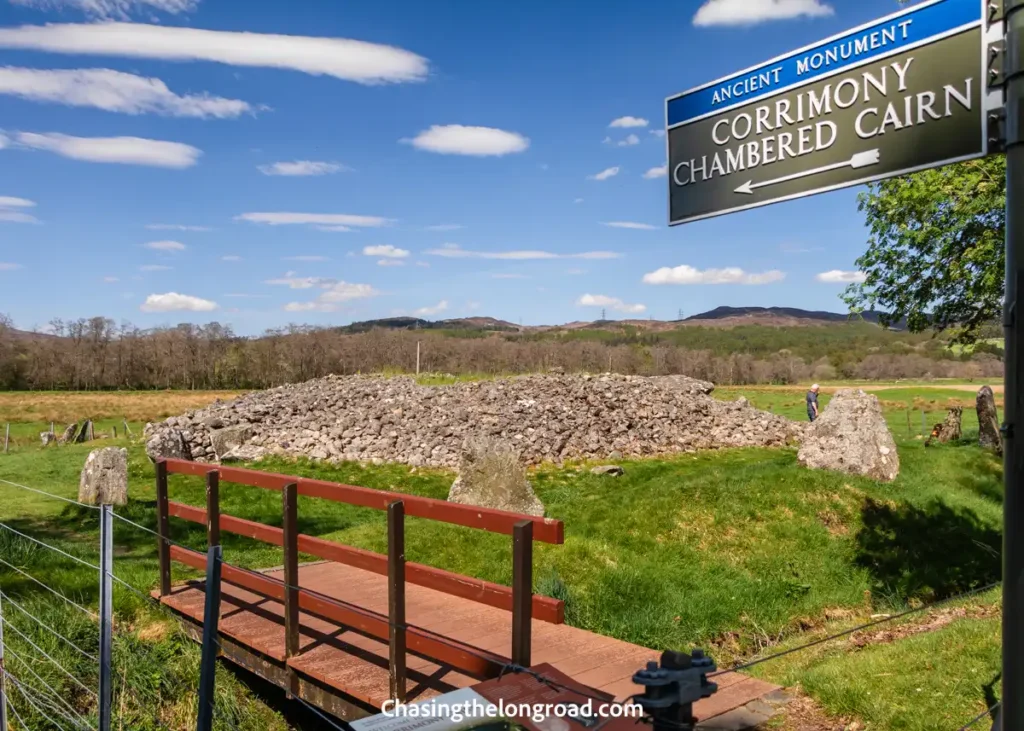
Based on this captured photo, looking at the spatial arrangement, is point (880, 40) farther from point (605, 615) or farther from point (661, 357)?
point (661, 357)

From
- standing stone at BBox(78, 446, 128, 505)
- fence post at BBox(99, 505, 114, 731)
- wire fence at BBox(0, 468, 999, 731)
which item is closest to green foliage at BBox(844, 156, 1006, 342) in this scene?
wire fence at BBox(0, 468, 999, 731)

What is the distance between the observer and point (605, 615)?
8.48 metres

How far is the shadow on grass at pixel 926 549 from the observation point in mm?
10062

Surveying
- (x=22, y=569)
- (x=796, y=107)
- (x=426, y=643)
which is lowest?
(x=22, y=569)

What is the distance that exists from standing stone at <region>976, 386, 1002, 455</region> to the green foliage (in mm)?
5072

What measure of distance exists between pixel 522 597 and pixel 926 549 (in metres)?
9.22

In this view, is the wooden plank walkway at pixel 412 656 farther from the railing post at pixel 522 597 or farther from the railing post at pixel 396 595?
the railing post at pixel 522 597

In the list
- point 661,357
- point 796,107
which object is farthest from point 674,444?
point 661,357

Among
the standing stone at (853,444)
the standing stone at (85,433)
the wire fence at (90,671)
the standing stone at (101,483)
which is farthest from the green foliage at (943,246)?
the standing stone at (85,433)

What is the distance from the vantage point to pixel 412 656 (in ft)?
17.6

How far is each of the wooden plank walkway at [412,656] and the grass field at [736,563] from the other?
534 mm

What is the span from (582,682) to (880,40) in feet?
12.6

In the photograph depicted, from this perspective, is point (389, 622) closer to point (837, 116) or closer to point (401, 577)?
point (401, 577)

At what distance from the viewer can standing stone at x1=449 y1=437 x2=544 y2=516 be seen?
41.5 ft
